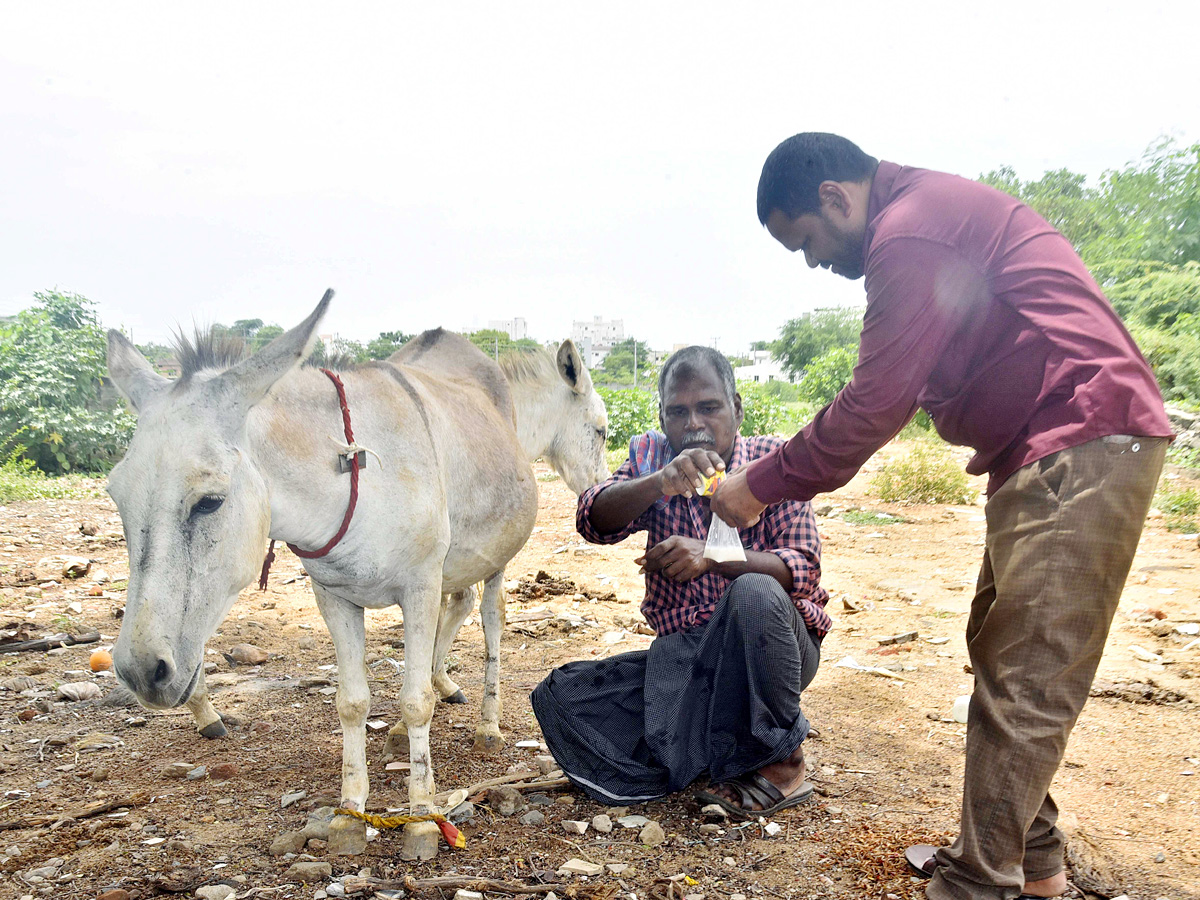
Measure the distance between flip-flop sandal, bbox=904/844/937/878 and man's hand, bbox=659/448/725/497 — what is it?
4.22ft

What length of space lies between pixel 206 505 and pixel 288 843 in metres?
1.20

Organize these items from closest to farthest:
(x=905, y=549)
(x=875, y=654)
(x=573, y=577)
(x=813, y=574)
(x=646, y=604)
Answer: (x=813, y=574), (x=646, y=604), (x=875, y=654), (x=573, y=577), (x=905, y=549)

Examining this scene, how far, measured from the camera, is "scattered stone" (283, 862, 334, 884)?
239 centimetres

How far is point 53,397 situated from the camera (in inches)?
536

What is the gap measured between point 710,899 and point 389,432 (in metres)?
1.83

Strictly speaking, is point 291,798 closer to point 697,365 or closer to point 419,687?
point 419,687

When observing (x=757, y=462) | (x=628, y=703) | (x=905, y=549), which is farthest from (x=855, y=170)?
(x=905, y=549)

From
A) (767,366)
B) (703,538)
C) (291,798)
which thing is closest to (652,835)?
(703,538)

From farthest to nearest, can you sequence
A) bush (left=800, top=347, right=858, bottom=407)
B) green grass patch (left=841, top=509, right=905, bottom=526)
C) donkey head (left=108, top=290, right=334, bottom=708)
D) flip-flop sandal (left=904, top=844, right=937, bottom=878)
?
bush (left=800, top=347, right=858, bottom=407) → green grass patch (left=841, top=509, right=905, bottom=526) → flip-flop sandal (left=904, top=844, right=937, bottom=878) → donkey head (left=108, top=290, right=334, bottom=708)

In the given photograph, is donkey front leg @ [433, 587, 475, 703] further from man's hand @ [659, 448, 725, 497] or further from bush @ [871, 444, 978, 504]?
bush @ [871, 444, 978, 504]

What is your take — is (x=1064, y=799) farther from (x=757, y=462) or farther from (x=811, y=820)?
(x=757, y=462)

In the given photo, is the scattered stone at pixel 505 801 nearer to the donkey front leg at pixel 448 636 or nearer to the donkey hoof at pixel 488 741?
the donkey hoof at pixel 488 741

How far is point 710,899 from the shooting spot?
2291mm

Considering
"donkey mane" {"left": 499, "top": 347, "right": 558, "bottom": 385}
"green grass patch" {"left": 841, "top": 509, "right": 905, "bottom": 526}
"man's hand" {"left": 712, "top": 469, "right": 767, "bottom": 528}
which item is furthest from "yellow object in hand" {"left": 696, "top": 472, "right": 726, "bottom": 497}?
"green grass patch" {"left": 841, "top": 509, "right": 905, "bottom": 526}
